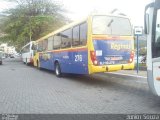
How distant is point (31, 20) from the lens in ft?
157

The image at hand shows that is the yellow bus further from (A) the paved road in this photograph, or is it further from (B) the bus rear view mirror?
(B) the bus rear view mirror

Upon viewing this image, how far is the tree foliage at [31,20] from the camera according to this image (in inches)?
1852

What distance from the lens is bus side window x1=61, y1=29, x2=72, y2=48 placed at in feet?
52.5

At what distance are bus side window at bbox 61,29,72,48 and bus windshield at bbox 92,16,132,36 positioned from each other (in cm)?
278

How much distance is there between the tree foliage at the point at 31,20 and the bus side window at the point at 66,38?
2944 centimetres

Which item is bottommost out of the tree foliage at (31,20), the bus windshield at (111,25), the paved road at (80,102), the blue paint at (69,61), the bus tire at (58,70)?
the paved road at (80,102)

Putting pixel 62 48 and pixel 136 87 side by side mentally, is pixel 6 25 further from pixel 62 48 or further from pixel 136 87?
pixel 136 87

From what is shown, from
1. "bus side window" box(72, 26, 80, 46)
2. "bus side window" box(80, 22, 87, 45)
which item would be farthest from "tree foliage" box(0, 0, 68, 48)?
"bus side window" box(80, 22, 87, 45)

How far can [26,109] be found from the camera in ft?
26.6

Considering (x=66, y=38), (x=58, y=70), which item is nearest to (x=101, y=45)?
(x=66, y=38)

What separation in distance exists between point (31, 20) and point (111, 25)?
3554 cm

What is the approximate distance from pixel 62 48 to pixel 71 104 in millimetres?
8717

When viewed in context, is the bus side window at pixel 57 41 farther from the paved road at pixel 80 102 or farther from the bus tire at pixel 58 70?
the paved road at pixel 80 102

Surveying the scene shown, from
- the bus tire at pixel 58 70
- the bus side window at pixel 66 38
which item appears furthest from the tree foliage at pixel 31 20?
the bus side window at pixel 66 38
